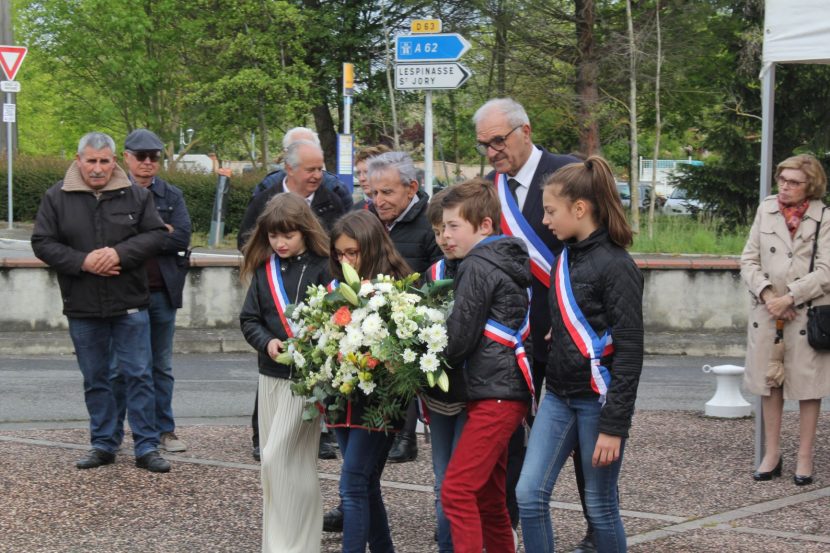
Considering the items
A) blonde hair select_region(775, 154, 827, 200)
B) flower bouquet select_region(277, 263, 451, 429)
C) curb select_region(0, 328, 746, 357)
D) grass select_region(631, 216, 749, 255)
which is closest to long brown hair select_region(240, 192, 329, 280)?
flower bouquet select_region(277, 263, 451, 429)

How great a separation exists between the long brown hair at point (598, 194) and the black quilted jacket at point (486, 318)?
0.34 m

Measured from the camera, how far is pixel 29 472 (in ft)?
21.8

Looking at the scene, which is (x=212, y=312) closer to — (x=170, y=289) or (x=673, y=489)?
(x=170, y=289)

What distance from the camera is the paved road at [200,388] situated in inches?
348

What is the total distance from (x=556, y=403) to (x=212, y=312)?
8.79 m

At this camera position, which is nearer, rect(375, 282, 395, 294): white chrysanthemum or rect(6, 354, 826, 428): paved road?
rect(375, 282, 395, 294): white chrysanthemum

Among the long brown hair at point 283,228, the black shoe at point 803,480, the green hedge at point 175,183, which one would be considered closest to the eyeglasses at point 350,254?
the long brown hair at point 283,228

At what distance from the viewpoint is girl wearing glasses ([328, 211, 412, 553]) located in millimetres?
4730

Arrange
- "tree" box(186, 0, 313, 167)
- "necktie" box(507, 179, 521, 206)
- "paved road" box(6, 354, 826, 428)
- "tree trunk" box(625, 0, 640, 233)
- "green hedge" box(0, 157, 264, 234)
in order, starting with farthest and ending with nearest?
"tree" box(186, 0, 313, 167)
"green hedge" box(0, 157, 264, 234)
"tree trunk" box(625, 0, 640, 233)
"paved road" box(6, 354, 826, 428)
"necktie" box(507, 179, 521, 206)

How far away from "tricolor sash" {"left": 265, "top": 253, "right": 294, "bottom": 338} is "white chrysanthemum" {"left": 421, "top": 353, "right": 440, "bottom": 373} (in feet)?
3.33

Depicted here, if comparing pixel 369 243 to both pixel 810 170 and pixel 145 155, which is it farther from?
pixel 810 170

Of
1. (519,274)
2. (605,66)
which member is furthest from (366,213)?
(605,66)

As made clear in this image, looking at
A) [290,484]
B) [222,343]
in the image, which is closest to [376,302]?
[290,484]

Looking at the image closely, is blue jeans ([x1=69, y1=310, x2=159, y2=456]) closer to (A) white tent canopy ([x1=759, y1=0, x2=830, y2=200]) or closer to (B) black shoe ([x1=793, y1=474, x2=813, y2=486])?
(B) black shoe ([x1=793, y1=474, x2=813, y2=486])
